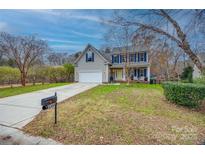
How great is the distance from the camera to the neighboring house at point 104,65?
14914 millimetres

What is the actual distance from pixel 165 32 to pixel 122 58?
10866mm

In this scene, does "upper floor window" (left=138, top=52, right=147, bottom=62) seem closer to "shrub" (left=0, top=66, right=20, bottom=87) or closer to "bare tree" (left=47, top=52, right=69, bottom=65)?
"bare tree" (left=47, top=52, right=69, bottom=65)

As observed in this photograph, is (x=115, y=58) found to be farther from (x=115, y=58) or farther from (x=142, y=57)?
(x=142, y=57)

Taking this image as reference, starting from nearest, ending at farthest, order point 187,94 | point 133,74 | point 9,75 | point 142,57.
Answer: point 187,94 → point 9,75 → point 142,57 → point 133,74

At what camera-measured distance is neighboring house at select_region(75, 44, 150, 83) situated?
14.9 meters

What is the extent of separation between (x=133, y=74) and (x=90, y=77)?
4.82m

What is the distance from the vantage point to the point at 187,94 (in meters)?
4.73

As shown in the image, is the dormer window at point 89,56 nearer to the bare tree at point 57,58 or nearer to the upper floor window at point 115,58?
the bare tree at point 57,58

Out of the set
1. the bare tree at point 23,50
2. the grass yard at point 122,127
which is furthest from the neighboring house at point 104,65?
the grass yard at point 122,127

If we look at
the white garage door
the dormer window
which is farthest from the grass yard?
the dormer window

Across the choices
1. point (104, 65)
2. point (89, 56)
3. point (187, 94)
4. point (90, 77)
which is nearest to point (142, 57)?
point (104, 65)
